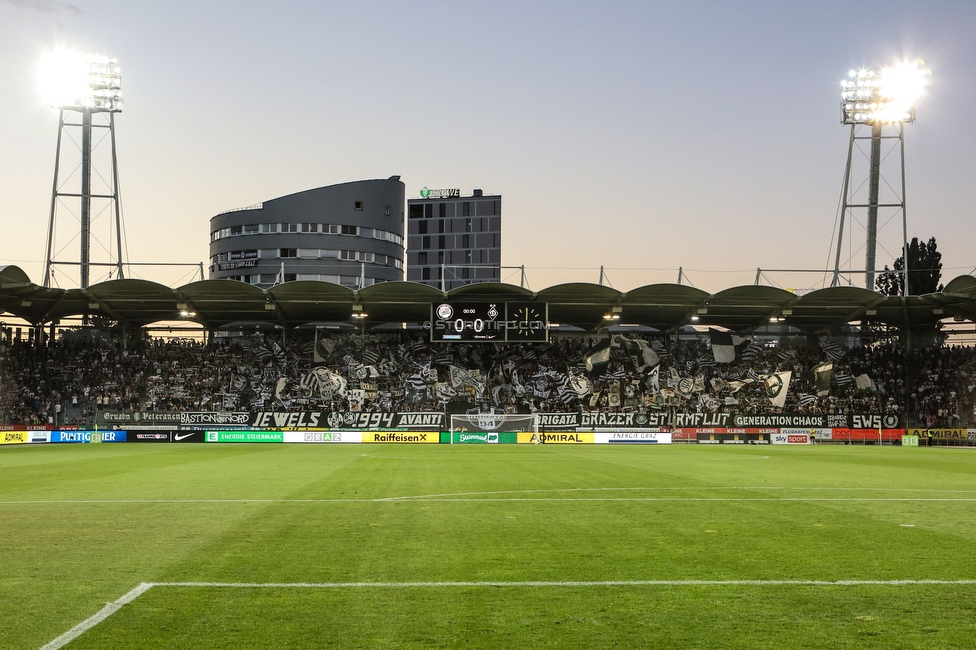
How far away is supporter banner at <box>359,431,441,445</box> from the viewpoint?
156 feet

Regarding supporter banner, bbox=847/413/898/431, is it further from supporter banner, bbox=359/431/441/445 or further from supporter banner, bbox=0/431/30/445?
supporter banner, bbox=0/431/30/445

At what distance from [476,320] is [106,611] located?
4326cm

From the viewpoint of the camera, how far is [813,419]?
166 ft

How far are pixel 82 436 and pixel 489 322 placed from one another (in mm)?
23813

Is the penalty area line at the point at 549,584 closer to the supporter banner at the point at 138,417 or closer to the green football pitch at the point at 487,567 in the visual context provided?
the green football pitch at the point at 487,567

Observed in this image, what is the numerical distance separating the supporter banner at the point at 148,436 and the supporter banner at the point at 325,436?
6815mm

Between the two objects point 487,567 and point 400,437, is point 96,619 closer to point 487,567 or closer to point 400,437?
point 487,567

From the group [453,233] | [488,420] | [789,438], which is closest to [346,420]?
[488,420]

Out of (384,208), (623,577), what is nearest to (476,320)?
(623,577)

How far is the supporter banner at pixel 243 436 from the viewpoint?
158ft

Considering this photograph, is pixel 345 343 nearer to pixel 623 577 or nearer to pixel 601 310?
pixel 601 310

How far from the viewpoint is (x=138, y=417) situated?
157 feet

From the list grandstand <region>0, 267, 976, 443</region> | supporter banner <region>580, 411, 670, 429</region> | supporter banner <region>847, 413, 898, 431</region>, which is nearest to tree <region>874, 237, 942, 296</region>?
grandstand <region>0, 267, 976, 443</region>

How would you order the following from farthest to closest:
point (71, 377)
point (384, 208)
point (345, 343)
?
point (384, 208) < point (345, 343) < point (71, 377)
